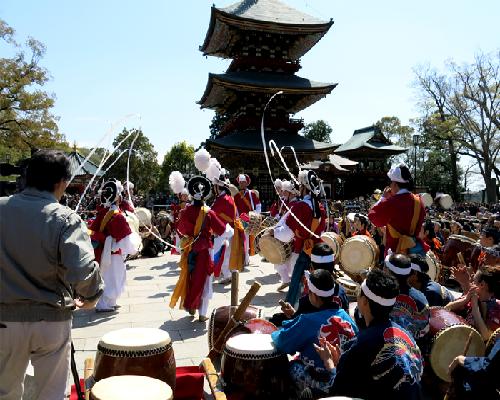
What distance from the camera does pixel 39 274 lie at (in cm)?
237

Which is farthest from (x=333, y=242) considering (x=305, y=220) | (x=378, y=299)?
(x=378, y=299)

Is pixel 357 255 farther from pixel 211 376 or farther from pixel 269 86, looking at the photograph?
pixel 269 86

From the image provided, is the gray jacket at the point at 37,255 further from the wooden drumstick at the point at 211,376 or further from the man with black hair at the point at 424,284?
the man with black hair at the point at 424,284

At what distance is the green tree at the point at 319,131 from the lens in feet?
185

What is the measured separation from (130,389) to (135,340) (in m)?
0.65

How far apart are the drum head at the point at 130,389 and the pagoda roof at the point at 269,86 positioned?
16.9 meters

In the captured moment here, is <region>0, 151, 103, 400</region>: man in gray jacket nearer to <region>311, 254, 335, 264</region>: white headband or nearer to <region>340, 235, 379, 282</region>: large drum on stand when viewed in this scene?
<region>311, 254, 335, 264</region>: white headband

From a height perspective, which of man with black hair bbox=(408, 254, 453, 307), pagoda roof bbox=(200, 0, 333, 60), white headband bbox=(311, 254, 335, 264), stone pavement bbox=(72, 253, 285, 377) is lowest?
stone pavement bbox=(72, 253, 285, 377)

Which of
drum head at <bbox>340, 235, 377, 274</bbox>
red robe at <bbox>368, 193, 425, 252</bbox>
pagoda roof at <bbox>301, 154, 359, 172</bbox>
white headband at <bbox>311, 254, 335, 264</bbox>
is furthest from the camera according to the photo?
pagoda roof at <bbox>301, 154, 359, 172</bbox>

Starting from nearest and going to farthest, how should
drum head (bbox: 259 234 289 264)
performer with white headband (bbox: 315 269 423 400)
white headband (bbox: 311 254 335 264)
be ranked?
performer with white headband (bbox: 315 269 423 400)
white headband (bbox: 311 254 335 264)
drum head (bbox: 259 234 289 264)

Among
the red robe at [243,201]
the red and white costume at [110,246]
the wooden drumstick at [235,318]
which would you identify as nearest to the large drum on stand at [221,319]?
the wooden drumstick at [235,318]

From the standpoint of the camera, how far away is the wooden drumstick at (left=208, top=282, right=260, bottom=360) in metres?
3.81

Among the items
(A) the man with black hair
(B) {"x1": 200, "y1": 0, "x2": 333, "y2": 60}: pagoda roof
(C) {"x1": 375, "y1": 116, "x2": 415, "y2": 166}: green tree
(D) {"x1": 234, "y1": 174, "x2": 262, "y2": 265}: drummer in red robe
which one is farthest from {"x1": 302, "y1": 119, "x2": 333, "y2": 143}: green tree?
(A) the man with black hair

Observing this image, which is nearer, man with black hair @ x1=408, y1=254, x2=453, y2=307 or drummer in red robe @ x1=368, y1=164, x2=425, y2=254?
man with black hair @ x1=408, y1=254, x2=453, y2=307
